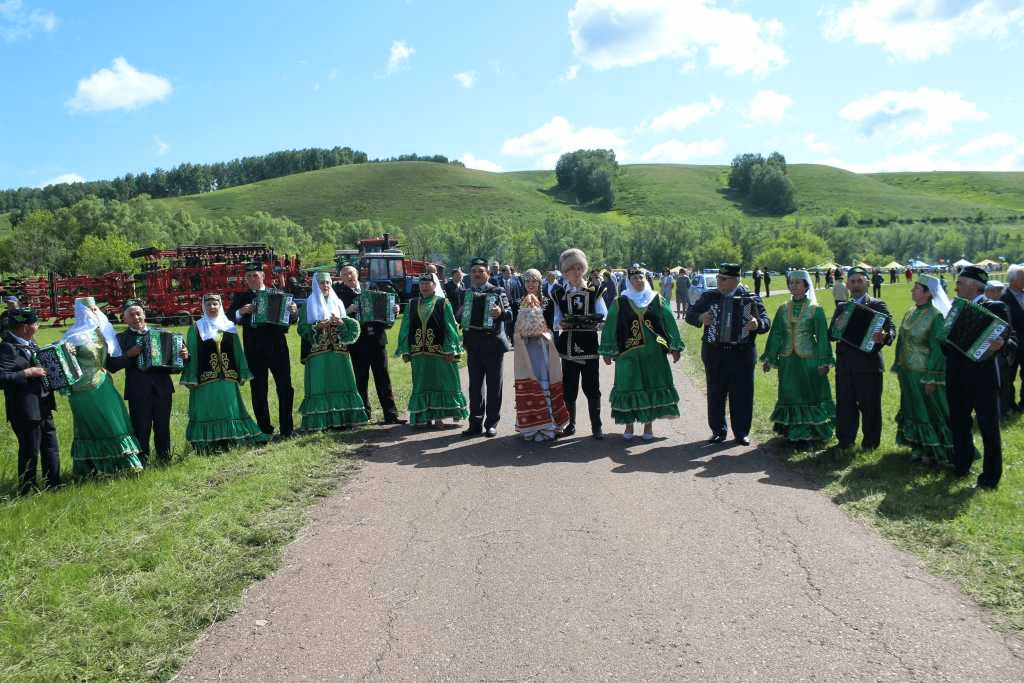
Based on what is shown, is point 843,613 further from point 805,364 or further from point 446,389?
point 446,389

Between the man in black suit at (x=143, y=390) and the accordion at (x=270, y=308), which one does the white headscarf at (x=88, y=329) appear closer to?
the man in black suit at (x=143, y=390)

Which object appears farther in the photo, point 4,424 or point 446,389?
point 4,424

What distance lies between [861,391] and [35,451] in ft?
27.4

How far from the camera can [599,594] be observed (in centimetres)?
470

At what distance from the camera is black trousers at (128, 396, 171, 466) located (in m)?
8.09

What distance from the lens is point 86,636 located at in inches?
166

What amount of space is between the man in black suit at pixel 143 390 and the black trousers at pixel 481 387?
3372 mm

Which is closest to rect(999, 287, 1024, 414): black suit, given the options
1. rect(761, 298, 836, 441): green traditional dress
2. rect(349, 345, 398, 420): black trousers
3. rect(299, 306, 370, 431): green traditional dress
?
rect(761, 298, 836, 441): green traditional dress

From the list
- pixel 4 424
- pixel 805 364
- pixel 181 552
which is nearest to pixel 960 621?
pixel 805 364

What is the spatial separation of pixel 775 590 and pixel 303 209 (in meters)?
117

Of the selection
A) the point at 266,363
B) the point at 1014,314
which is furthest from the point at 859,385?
the point at 266,363

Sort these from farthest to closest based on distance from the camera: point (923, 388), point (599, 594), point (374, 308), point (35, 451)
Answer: point (374, 308) < point (923, 388) < point (35, 451) < point (599, 594)

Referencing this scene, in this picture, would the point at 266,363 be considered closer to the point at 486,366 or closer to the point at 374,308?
the point at 374,308

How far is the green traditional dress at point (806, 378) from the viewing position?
8.43 metres
